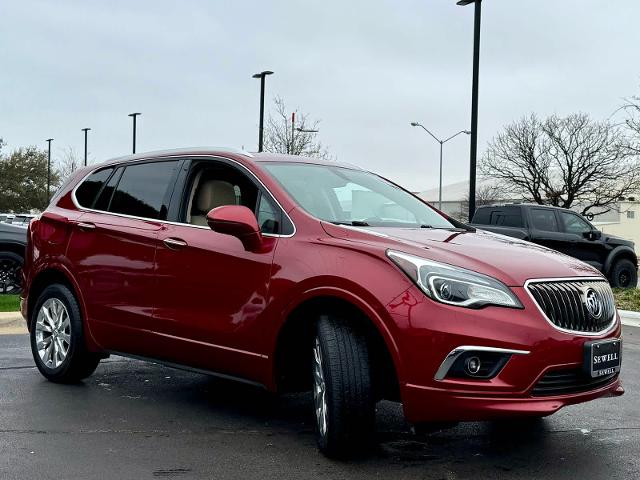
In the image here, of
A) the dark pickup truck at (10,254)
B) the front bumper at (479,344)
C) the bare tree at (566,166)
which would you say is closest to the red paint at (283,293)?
the front bumper at (479,344)

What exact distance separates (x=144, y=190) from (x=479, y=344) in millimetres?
2859

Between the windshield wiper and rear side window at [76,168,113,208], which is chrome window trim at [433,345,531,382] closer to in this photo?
the windshield wiper

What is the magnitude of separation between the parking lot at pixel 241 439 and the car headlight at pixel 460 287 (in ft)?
2.97

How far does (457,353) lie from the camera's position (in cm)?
384

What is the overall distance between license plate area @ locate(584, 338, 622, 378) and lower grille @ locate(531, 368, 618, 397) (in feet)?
0.15

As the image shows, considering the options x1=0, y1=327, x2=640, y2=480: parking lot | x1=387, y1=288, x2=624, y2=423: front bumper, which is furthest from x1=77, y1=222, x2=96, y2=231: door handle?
x1=387, y1=288, x2=624, y2=423: front bumper

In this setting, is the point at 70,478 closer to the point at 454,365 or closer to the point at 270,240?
the point at 270,240

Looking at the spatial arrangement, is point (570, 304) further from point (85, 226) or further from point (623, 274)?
point (623, 274)

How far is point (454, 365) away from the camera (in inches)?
152

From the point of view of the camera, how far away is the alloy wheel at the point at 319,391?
13.9 feet

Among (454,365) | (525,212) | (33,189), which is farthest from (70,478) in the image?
(33,189)

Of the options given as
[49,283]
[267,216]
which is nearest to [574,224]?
[49,283]

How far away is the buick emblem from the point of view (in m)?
4.16

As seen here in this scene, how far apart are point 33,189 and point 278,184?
67822mm
